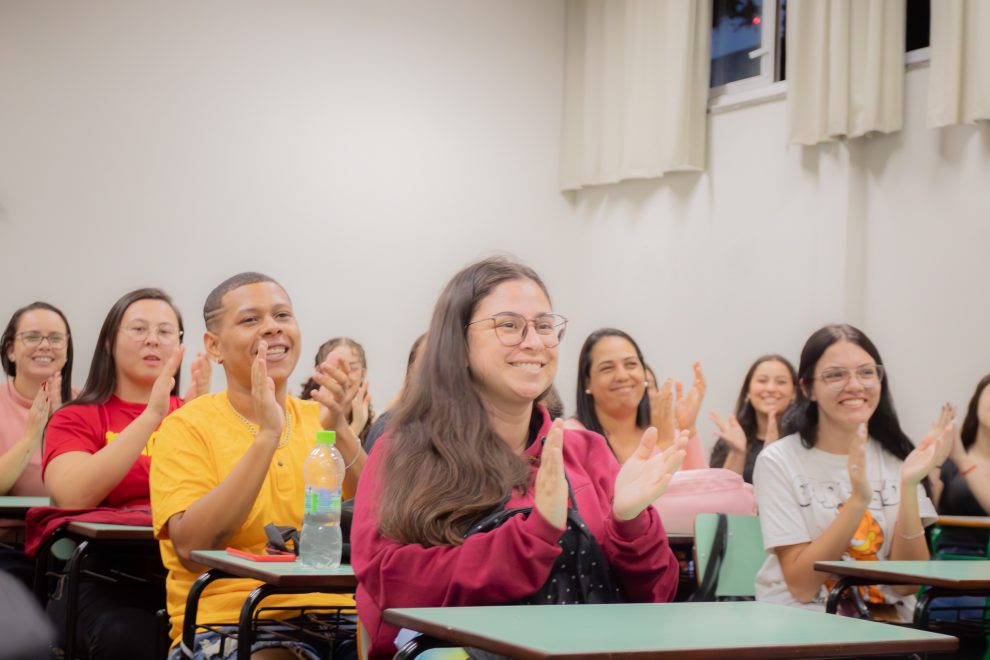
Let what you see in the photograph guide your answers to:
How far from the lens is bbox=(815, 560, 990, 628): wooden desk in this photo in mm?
2506

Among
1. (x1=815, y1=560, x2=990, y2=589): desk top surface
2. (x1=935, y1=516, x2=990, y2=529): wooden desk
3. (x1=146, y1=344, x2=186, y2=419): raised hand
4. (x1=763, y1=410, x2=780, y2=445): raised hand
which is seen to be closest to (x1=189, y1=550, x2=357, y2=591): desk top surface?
(x1=146, y1=344, x2=186, y2=419): raised hand

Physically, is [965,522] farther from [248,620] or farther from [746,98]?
[746,98]

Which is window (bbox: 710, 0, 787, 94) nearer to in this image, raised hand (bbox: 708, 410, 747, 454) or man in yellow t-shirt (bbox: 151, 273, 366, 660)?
raised hand (bbox: 708, 410, 747, 454)

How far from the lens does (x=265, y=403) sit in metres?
2.70

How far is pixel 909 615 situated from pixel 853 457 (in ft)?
1.61

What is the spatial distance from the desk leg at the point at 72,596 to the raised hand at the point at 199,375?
69 cm

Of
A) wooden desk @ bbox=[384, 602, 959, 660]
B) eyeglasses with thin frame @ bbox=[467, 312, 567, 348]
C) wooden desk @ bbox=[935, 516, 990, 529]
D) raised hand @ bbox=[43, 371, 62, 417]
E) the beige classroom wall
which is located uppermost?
the beige classroom wall

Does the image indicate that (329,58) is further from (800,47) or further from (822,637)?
(822,637)

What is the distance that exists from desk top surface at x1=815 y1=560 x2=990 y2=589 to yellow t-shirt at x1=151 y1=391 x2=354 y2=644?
117cm

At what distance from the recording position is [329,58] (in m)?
6.94

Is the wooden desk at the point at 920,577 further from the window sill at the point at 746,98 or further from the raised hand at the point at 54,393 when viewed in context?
the window sill at the point at 746,98

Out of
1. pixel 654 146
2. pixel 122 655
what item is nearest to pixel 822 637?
pixel 122 655

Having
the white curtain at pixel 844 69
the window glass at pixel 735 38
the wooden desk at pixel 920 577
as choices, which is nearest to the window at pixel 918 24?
the white curtain at pixel 844 69

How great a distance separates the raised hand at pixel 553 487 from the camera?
183cm
